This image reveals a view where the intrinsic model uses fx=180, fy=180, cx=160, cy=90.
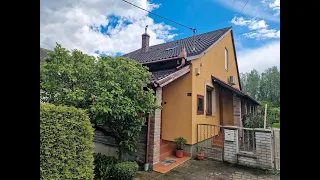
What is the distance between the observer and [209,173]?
472 cm

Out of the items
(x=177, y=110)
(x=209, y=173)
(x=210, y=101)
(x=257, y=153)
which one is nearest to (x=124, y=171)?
(x=209, y=173)

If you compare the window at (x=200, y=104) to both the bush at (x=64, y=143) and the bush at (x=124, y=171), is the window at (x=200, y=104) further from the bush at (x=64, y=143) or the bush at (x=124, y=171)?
the bush at (x=64, y=143)

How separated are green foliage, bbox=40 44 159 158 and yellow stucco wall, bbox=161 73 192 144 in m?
2.00

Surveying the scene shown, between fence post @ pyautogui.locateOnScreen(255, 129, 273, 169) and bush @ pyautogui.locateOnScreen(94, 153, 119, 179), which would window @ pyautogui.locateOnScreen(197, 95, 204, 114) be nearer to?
fence post @ pyautogui.locateOnScreen(255, 129, 273, 169)

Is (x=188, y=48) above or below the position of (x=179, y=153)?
above

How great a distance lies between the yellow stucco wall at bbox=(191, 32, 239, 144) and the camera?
6.51 metres

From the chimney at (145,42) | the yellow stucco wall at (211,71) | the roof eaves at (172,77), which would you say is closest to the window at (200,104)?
the yellow stucco wall at (211,71)

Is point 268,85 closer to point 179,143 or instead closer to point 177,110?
point 177,110

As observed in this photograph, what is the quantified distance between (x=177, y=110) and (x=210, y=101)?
2341mm
